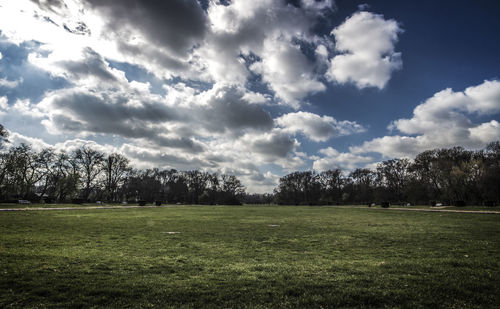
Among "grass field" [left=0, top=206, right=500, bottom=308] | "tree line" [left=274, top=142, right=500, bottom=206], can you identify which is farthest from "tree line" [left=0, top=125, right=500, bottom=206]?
"grass field" [left=0, top=206, right=500, bottom=308]

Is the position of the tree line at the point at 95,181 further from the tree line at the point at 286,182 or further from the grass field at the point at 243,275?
the grass field at the point at 243,275

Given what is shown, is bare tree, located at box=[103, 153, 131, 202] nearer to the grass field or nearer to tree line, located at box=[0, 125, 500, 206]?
tree line, located at box=[0, 125, 500, 206]

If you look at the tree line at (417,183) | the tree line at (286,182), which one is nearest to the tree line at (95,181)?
the tree line at (286,182)

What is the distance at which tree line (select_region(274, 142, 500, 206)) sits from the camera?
187 feet

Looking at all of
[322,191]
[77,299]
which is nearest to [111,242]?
[77,299]

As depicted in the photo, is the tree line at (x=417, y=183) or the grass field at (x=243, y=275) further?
the tree line at (x=417, y=183)

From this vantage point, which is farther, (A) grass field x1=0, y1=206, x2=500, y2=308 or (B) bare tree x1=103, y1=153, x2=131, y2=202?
(B) bare tree x1=103, y1=153, x2=131, y2=202

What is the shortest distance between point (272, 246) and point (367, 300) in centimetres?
605

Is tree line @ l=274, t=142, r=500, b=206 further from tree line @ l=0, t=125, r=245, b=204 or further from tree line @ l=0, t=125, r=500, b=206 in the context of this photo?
tree line @ l=0, t=125, r=245, b=204

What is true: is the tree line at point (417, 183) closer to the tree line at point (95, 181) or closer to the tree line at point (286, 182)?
the tree line at point (286, 182)

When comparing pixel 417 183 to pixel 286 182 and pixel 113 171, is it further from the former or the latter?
pixel 113 171

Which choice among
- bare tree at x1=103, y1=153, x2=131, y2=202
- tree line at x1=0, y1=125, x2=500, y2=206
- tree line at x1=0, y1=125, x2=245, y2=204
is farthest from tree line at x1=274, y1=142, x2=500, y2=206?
bare tree at x1=103, y1=153, x2=131, y2=202

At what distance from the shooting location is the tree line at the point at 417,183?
57000mm

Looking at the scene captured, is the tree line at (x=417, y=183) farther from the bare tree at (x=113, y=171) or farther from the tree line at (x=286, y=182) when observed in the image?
A: the bare tree at (x=113, y=171)
